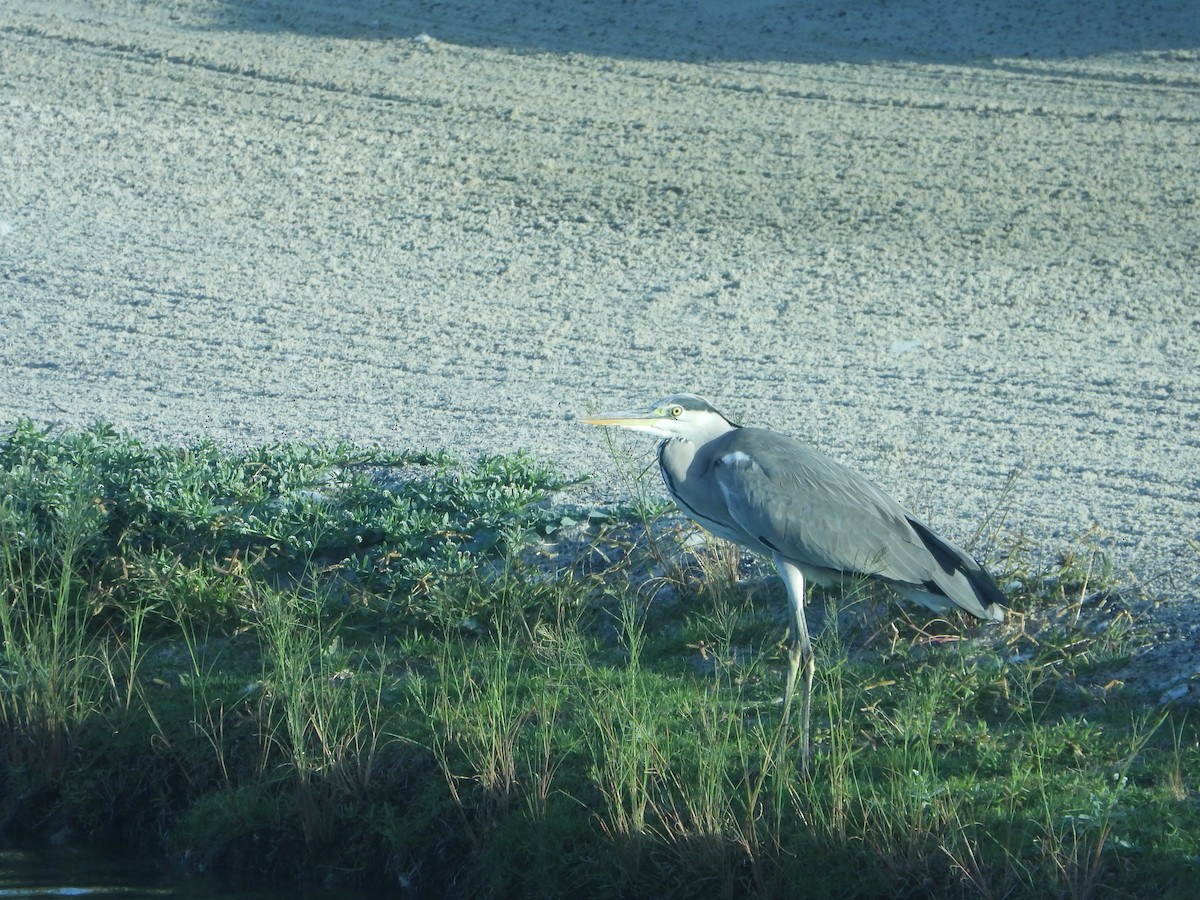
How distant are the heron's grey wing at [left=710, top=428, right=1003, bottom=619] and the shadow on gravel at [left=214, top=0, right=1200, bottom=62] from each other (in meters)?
9.70

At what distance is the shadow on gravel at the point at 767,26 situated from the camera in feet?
48.6

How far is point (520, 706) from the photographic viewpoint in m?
5.93

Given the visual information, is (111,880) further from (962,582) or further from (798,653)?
(962,582)

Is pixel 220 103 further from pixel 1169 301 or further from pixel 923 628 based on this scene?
pixel 923 628

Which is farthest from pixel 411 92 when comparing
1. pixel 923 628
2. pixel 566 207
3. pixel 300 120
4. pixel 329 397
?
pixel 923 628

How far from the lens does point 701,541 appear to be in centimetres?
701

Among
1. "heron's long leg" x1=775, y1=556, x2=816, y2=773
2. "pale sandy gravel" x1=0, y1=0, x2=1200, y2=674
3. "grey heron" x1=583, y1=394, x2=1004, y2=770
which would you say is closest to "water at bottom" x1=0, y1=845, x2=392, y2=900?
"heron's long leg" x1=775, y1=556, x2=816, y2=773

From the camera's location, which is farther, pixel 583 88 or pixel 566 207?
pixel 583 88

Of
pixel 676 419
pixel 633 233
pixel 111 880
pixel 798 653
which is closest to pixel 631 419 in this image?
pixel 676 419

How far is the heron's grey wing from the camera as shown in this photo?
5.82 m

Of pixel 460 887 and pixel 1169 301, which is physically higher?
pixel 1169 301

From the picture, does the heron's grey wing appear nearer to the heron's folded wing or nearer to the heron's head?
the heron's folded wing

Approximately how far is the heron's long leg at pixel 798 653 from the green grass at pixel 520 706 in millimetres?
119

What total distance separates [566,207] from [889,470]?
16.8 ft
